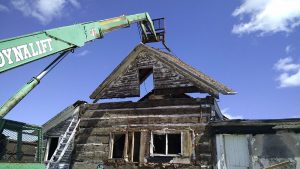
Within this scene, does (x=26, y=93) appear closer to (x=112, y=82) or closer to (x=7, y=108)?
(x=7, y=108)

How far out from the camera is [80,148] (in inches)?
608

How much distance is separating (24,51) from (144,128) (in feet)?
24.0

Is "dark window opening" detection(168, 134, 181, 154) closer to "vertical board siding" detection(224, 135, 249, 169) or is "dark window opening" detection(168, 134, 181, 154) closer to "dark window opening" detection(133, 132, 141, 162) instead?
"dark window opening" detection(133, 132, 141, 162)

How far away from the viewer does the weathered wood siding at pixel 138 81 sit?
585 inches

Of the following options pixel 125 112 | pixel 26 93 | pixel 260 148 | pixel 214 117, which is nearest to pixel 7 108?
pixel 26 93

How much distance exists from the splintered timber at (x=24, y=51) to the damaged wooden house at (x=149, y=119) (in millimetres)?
6286

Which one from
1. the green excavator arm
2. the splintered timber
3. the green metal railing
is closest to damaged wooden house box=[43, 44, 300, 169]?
the green excavator arm

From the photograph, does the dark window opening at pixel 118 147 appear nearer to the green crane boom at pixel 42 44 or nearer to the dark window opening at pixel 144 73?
the dark window opening at pixel 144 73

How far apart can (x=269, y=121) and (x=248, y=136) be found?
104cm

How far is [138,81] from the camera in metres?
15.6

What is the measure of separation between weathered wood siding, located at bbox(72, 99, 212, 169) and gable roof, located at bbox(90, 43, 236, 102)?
0.63 m

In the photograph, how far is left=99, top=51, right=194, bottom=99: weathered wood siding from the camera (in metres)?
14.9

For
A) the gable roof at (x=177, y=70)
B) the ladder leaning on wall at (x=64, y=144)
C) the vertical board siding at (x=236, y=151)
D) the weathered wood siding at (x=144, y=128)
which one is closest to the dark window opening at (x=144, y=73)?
the gable roof at (x=177, y=70)

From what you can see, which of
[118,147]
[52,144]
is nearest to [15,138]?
[118,147]
